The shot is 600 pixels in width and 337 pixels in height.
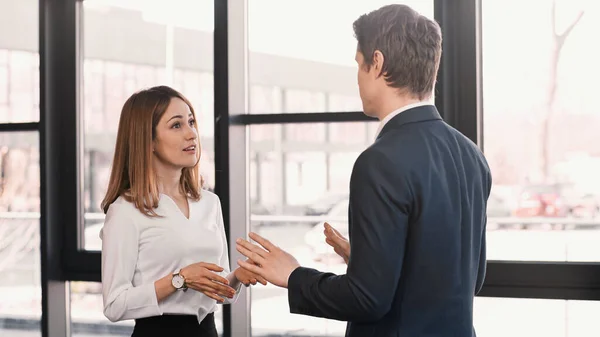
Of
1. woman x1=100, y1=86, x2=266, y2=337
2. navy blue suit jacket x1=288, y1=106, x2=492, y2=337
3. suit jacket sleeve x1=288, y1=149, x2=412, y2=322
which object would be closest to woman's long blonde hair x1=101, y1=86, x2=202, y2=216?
woman x1=100, y1=86, x2=266, y2=337

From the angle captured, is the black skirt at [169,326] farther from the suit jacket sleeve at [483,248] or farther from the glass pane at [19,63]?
the glass pane at [19,63]

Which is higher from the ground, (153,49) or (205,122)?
(153,49)

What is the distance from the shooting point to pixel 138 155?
2.32 metres

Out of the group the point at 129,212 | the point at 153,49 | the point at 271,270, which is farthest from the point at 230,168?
the point at 271,270

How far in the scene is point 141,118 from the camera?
2.34 metres

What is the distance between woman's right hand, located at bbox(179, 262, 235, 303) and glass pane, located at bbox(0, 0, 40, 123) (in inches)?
75.3

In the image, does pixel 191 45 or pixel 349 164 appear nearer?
pixel 349 164

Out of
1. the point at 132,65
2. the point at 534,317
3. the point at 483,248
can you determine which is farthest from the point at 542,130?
the point at 132,65

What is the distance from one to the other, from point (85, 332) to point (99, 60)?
1.30 metres

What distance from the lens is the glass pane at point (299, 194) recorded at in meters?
3.13

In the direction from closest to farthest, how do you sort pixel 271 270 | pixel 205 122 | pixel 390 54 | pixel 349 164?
pixel 390 54, pixel 271 270, pixel 349 164, pixel 205 122

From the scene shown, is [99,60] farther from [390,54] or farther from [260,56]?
[390,54]

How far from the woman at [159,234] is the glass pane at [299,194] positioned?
2.52ft

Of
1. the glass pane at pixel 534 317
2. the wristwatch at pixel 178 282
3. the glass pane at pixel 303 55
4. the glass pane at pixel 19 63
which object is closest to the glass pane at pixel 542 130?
the glass pane at pixel 534 317
